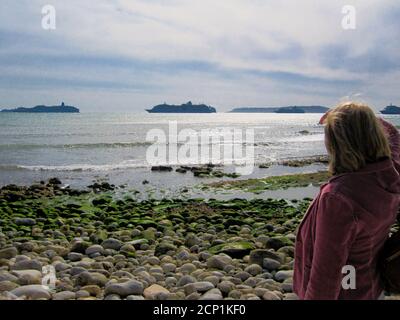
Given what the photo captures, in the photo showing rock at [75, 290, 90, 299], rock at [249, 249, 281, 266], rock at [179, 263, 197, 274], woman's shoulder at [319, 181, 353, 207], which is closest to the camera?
woman's shoulder at [319, 181, 353, 207]

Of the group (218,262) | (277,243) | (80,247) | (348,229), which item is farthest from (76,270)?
(348,229)

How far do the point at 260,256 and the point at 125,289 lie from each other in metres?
1.99

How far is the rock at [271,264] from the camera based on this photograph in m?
6.04

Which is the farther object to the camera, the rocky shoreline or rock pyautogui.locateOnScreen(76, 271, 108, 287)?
rock pyautogui.locateOnScreen(76, 271, 108, 287)

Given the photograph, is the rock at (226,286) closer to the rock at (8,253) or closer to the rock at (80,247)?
the rock at (80,247)

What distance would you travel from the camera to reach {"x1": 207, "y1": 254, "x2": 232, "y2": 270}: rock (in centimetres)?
612

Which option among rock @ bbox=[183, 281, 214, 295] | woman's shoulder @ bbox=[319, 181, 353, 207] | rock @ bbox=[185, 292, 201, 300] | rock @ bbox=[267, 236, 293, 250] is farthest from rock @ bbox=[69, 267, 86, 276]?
woman's shoulder @ bbox=[319, 181, 353, 207]

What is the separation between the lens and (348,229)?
220 centimetres

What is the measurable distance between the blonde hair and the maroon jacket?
0.05m

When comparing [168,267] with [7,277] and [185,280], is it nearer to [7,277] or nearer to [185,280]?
[185,280]

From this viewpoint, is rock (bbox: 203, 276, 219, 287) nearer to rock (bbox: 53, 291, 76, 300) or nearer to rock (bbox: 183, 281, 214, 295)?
rock (bbox: 183, 281, 214, 295)

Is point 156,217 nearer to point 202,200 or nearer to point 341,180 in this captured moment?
point 202,200
